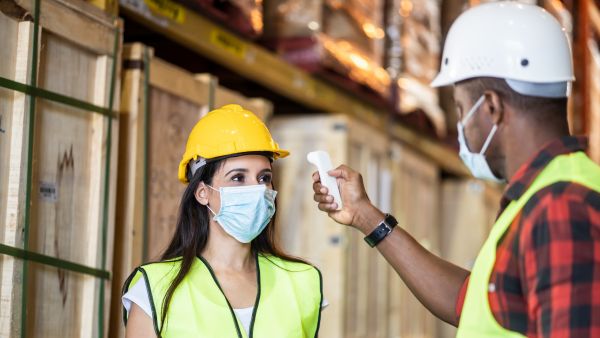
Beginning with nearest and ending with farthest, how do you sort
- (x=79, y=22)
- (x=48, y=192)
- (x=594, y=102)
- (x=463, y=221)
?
(x=48, y=192)
(x=79, y=22)
(x=463, y=221)
(x=594, y=102)

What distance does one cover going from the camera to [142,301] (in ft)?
11.7

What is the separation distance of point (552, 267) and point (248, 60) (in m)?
4.29

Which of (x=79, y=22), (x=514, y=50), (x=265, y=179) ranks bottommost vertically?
(x=265, y=179)

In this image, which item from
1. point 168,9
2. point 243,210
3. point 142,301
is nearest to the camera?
point 142,301

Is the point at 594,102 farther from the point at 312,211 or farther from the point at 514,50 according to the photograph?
the point at 514,50

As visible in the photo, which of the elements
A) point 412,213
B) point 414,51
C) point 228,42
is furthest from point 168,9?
point 412,213

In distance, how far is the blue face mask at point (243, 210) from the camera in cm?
A: 383

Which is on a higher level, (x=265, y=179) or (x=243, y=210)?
(x=265, y=179)

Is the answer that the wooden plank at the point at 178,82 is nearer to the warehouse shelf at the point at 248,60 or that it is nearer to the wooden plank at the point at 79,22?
the warehouse shelf at the point at 248,60

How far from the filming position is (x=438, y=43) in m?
9.93

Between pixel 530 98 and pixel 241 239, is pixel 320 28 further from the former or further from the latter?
pixel 530 98

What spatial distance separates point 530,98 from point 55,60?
7.91 feet

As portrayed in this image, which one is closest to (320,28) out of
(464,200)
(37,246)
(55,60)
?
(55,60)

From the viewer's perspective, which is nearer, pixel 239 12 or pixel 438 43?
pixel 239 12
